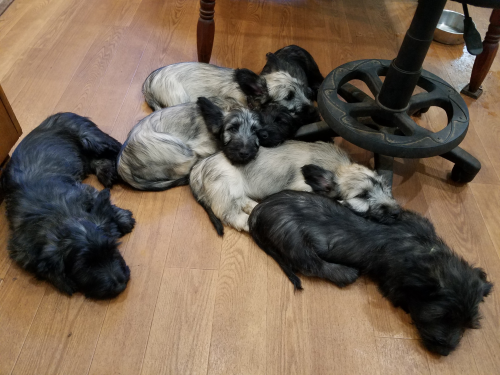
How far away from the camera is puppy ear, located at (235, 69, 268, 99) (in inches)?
A: 87.2

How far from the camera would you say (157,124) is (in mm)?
2062

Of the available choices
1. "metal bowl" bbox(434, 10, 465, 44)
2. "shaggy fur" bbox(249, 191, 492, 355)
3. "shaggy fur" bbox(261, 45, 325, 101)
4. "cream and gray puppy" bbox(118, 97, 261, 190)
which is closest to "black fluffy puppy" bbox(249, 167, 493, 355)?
"shaggy fur" bbox(249, 191, 492, 355)

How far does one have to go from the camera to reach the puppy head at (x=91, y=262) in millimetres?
1527

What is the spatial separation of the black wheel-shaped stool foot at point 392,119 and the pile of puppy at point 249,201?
0.56 feet

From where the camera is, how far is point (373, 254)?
1.67m

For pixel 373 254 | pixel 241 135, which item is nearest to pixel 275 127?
pixel 241 135

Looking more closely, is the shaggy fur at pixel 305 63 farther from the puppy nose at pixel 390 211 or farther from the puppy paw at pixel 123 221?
the puppy paw at pixel 123 221

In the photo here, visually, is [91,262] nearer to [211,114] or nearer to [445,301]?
[211,114]

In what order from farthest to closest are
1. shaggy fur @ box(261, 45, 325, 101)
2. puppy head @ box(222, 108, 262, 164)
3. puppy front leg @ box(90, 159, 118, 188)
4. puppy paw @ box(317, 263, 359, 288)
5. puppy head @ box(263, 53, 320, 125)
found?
shaggy fur @ box(261, 45, 325, 101), puppy head @ box(263, 53, 320, 125), puppy front leg @ box(90, 159, 118, 188), puppy head @ box(222, 108, 262, 164), puppy paw @ box(317, 263, 359, 288)

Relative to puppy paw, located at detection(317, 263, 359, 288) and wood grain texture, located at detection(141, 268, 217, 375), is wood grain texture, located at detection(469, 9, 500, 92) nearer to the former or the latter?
puppy paw, located at detection(317, 263, 359, 288)

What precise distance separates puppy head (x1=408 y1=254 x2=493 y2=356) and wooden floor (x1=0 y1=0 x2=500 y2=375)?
9 cm

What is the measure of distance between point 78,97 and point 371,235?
79.5 inches

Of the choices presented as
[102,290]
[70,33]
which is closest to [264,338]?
[102,290]

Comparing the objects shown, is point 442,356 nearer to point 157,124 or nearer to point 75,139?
point 157,124
